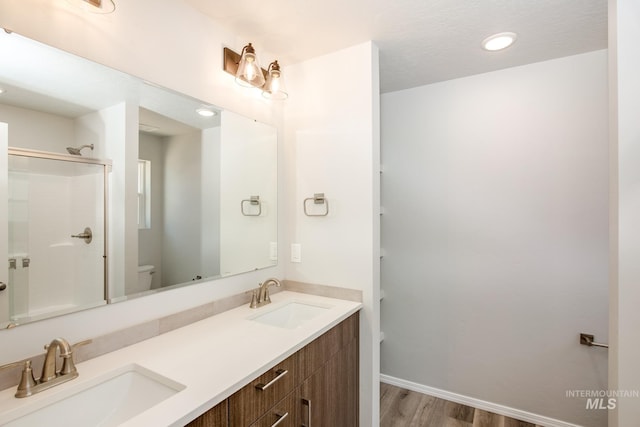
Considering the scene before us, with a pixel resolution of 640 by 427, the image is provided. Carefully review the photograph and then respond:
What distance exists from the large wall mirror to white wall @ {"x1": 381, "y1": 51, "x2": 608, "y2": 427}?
150cm

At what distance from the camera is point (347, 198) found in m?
1.78

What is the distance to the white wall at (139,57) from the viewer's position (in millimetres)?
935

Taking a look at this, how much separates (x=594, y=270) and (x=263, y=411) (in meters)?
2.15

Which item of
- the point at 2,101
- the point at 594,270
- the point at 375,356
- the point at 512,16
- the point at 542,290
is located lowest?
the point at 375,356

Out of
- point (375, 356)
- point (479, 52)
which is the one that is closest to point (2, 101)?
point (375, 356)

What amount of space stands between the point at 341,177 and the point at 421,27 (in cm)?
94

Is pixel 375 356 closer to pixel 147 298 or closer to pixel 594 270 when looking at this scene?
pixel 147 298

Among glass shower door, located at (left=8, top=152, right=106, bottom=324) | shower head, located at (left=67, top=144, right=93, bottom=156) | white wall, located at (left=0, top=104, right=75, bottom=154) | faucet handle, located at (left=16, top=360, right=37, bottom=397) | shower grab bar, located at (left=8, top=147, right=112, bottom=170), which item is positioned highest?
white wall, located at (left=0, top=104, right=75, bottom=154)

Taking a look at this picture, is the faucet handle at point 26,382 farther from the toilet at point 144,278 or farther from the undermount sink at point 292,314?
the undermount sink at point 292,314

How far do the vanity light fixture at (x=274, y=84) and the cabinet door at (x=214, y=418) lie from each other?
1617 millimetres

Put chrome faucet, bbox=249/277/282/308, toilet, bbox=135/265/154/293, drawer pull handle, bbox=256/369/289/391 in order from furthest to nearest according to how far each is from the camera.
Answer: chrome faucet, bbox=249/277/282/308 → toilet, bbox=135/265/154/293 → drawer pull handle, bbox=256/369/289/391

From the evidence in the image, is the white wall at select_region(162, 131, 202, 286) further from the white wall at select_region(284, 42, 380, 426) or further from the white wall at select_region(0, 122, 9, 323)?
the white wall at select_region(284, 42, 380, 426)

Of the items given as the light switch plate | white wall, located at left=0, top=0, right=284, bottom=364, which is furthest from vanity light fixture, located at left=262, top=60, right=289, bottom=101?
the light switch plate

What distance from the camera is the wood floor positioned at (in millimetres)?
1988
